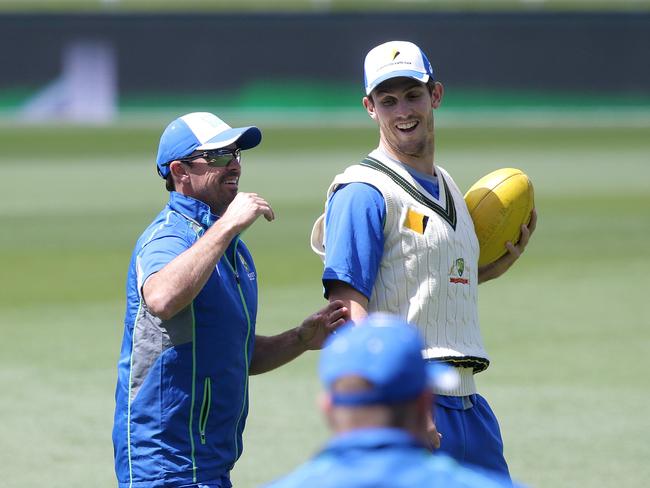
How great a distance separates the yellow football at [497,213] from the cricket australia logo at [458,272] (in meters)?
0.66

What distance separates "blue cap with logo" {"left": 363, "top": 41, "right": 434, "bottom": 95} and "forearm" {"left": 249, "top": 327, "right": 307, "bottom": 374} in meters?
1.19

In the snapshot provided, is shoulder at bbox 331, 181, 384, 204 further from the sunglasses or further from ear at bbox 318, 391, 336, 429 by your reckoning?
ear at bbox 318, 391, 336, 429

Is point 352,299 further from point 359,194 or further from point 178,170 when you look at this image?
point 178,170

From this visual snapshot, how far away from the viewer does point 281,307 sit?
13531mm

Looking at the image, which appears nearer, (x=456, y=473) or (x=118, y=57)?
(x=456, y=473)

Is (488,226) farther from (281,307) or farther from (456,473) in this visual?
(281,307)

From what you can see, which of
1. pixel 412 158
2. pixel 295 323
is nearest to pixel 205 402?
pixel 412 158

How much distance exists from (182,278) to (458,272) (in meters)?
1.24

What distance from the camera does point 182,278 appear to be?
15.9 feet

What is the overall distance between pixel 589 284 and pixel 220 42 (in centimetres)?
4170

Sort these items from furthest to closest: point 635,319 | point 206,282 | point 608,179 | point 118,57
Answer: point 118,57
point 608,179
point 635,319
point 206,282

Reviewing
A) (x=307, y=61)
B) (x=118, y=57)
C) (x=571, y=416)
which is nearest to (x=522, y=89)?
(x=307, y=61)

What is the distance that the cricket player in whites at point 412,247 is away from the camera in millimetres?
5129

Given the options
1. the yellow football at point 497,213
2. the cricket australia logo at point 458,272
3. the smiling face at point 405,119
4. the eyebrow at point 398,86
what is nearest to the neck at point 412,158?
the smiling face at point 405,119
